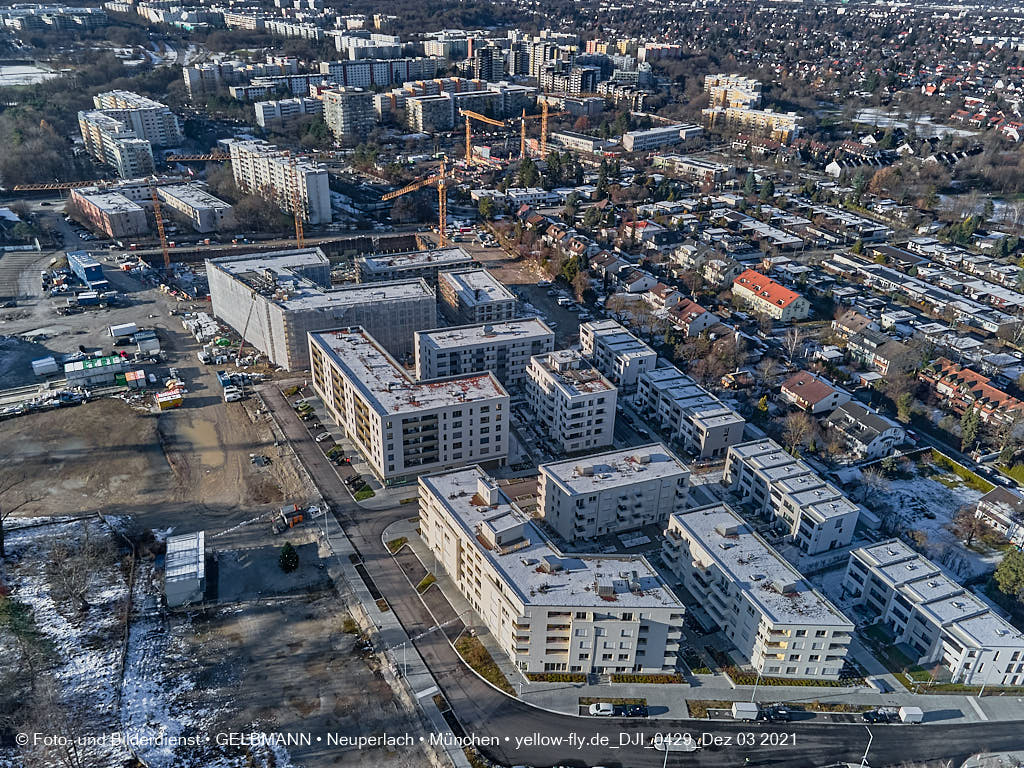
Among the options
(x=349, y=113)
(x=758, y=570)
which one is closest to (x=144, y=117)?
(x=349, y=113)

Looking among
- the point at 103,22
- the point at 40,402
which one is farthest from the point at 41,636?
the point at 103,22

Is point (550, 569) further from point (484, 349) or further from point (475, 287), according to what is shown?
point (475, 287)

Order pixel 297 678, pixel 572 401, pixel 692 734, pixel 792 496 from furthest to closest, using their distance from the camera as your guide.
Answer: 1. pixel 572 401
2. pixel 792 496
3. pixel 297 678
4. pixel 692 734

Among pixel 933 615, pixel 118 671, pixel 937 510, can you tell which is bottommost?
pixel 118 671

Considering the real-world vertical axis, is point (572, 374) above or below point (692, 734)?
above

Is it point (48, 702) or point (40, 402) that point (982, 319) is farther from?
point (40, 402)

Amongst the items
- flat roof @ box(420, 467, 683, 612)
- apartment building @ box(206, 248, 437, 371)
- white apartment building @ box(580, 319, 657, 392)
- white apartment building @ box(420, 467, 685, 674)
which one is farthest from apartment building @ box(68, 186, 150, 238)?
white apartment building @ box(420, 467, 685, 674)

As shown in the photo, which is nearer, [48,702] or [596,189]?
[48,702]

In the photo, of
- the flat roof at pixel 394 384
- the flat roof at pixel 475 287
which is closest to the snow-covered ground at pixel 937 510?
the flat roof at pixel 394 384
